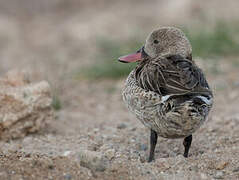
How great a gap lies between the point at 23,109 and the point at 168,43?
1961 mm

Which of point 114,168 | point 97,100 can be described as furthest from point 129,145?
point 97,100

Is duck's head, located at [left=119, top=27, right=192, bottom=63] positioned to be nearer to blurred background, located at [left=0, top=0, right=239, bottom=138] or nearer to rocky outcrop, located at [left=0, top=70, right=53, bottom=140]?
rocky outcrop, located at [left=0, top=70, right=53, bottom=140]

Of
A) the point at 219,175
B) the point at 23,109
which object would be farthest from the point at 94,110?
the point at 219,175

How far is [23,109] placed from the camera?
5602mm

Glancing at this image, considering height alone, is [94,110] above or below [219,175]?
below

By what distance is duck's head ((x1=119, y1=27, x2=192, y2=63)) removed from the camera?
4.97 metres

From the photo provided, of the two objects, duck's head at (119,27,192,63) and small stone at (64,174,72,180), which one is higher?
duck's head at (119,27,192,63)

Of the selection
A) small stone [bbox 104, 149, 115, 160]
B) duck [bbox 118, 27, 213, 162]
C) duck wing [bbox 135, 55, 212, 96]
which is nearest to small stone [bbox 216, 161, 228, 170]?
duck [bbox 118, 27, 213, 162]

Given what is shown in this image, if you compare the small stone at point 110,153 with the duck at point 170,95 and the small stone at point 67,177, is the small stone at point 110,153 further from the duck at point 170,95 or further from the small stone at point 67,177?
the small stone at point 67,177

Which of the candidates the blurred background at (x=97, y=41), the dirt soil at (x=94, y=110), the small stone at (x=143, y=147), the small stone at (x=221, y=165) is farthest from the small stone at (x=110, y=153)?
the blurred background at (x=97, y=41)

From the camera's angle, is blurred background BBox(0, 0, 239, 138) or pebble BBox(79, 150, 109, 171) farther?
blurred background BBox(0, 0, 239, 138)

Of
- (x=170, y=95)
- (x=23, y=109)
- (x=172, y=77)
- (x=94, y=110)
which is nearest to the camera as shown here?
(x=170, y=95)

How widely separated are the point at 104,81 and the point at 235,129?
4047 mm

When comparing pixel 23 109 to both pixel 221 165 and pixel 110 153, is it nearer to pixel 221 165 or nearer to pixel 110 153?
pixel 110 153
